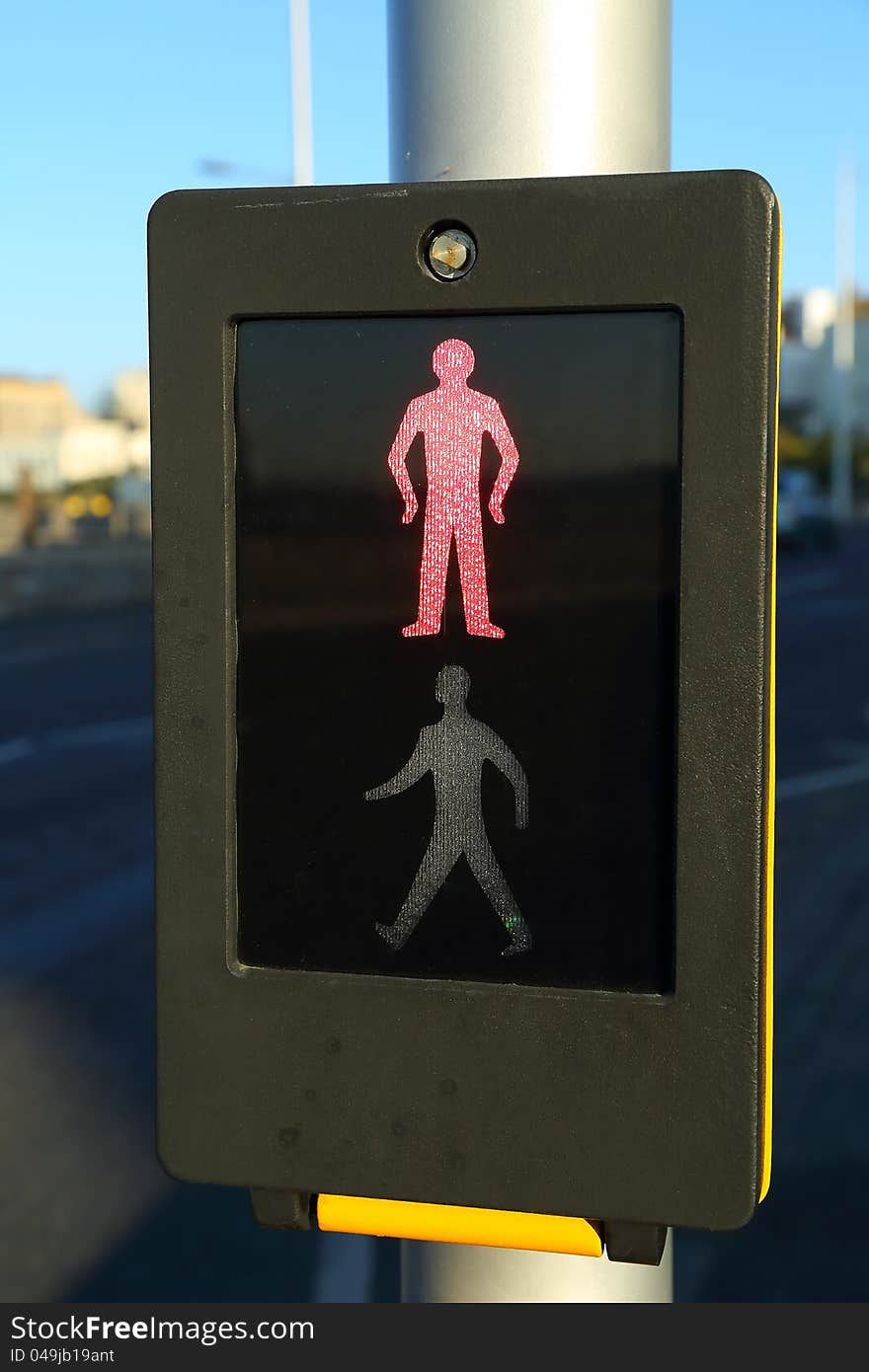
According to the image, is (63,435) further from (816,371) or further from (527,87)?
(527,87)

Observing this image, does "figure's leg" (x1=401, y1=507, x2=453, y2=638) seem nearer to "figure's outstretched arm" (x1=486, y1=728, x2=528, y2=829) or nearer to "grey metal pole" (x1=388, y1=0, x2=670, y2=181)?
"figure's outstretched arm" (x1=486, y1=728, x2=528, y2=829)

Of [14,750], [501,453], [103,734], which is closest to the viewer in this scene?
[501,453]

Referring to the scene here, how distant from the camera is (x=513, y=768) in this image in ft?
4.45

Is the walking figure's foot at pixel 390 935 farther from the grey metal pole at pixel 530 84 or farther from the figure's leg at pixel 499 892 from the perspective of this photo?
the grey metal pole at pixel 530 84

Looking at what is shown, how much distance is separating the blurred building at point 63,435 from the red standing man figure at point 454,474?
17988 mm

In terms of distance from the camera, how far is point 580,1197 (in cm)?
132

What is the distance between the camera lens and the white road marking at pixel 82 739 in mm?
12711

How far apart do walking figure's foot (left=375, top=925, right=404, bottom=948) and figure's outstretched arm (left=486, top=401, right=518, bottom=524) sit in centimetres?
35

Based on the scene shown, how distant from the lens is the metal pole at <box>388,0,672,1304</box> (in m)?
1.44

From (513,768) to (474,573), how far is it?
16cm

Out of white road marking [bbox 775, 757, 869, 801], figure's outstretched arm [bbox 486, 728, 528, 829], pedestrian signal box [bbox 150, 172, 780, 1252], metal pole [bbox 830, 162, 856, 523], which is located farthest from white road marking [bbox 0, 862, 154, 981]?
Answer: metal pole [bbox 830, 162, 856, 523]

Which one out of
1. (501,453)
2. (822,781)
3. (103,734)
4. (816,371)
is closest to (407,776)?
(501,453)

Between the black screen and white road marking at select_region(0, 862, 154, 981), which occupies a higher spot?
the black screen

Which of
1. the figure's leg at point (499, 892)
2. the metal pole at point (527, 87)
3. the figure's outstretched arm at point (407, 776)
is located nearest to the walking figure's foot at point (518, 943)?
the figure's leg at point (499, 892)
